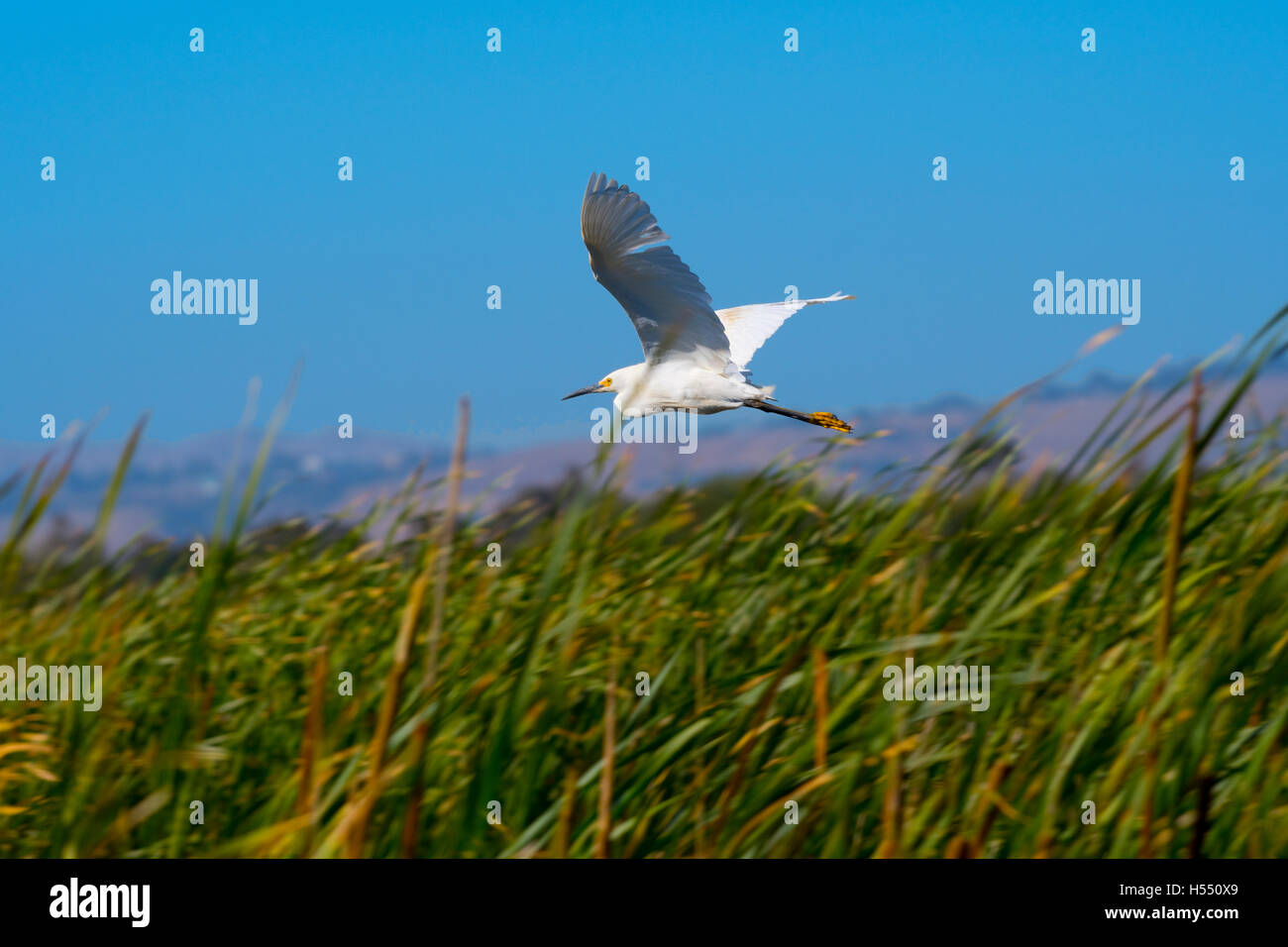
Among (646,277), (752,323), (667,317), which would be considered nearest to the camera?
(646,277)

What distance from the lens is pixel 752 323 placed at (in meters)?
7.20

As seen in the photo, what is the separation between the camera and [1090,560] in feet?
11.4

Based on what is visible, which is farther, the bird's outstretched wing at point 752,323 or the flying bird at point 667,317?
the bird's outstretched wing at point 752,323

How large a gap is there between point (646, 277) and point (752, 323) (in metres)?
1.49

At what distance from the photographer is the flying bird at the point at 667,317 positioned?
5496 millimetres

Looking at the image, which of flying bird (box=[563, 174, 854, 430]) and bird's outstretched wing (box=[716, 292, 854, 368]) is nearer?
flying bird (box=[563, 174, 854, 430])

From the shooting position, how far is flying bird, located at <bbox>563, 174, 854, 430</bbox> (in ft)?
18.0

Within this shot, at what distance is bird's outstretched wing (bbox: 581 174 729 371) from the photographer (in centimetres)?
543

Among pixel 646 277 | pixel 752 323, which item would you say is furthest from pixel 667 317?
pixel 752 323

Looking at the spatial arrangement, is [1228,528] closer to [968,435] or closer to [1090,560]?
[1090,560]

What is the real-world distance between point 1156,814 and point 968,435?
4.52 feet

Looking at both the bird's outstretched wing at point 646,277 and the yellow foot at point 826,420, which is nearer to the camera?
the bird's outstretched wing at point 646,277

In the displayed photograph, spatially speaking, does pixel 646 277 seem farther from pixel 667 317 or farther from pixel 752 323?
pixel 752 323

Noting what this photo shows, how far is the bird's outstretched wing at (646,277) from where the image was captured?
17.8 ft
